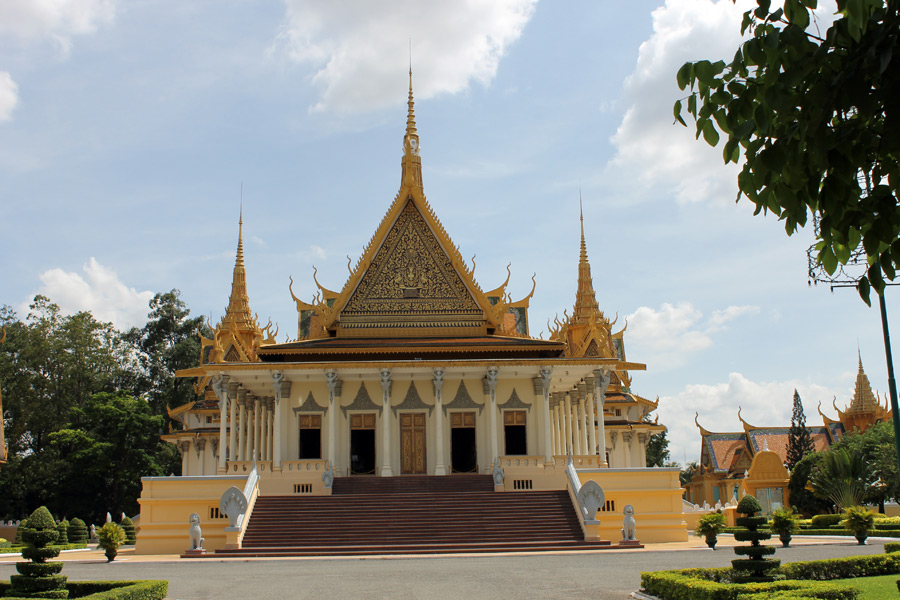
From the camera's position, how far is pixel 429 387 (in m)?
27.5

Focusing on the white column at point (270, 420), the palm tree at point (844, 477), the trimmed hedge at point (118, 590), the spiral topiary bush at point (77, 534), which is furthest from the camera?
the palm tree at point (844, 477)

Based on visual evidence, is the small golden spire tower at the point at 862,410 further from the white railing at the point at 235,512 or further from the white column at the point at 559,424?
the white railing at the point at 235,512

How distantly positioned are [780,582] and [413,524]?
39.9 ft

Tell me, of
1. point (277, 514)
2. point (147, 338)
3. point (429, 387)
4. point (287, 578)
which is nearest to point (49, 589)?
point (287, 578)

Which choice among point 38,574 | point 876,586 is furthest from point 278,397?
point 876,586

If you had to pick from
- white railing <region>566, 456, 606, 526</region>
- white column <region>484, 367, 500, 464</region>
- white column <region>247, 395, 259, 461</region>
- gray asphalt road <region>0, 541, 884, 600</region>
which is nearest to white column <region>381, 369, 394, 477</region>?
white column <region>484, 367, 500, 464</region>

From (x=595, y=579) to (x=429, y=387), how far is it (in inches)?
594

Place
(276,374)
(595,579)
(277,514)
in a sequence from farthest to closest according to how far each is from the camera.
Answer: (276,374) → (277,514) → (595,579)

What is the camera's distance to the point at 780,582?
370 inches

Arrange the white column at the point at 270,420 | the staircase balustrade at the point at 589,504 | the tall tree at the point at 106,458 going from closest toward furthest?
the staircase balustrade at the point at 589,504, the white column at the point at 270,420, the tall tree at the point at 106,458

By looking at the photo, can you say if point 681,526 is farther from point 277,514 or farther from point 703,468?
point 703,468

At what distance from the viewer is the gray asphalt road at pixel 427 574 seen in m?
11.2

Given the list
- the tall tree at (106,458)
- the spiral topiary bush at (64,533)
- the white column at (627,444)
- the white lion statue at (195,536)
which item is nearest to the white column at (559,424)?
the white column at (627,444)

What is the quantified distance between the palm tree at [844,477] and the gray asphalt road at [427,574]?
13.9 m
